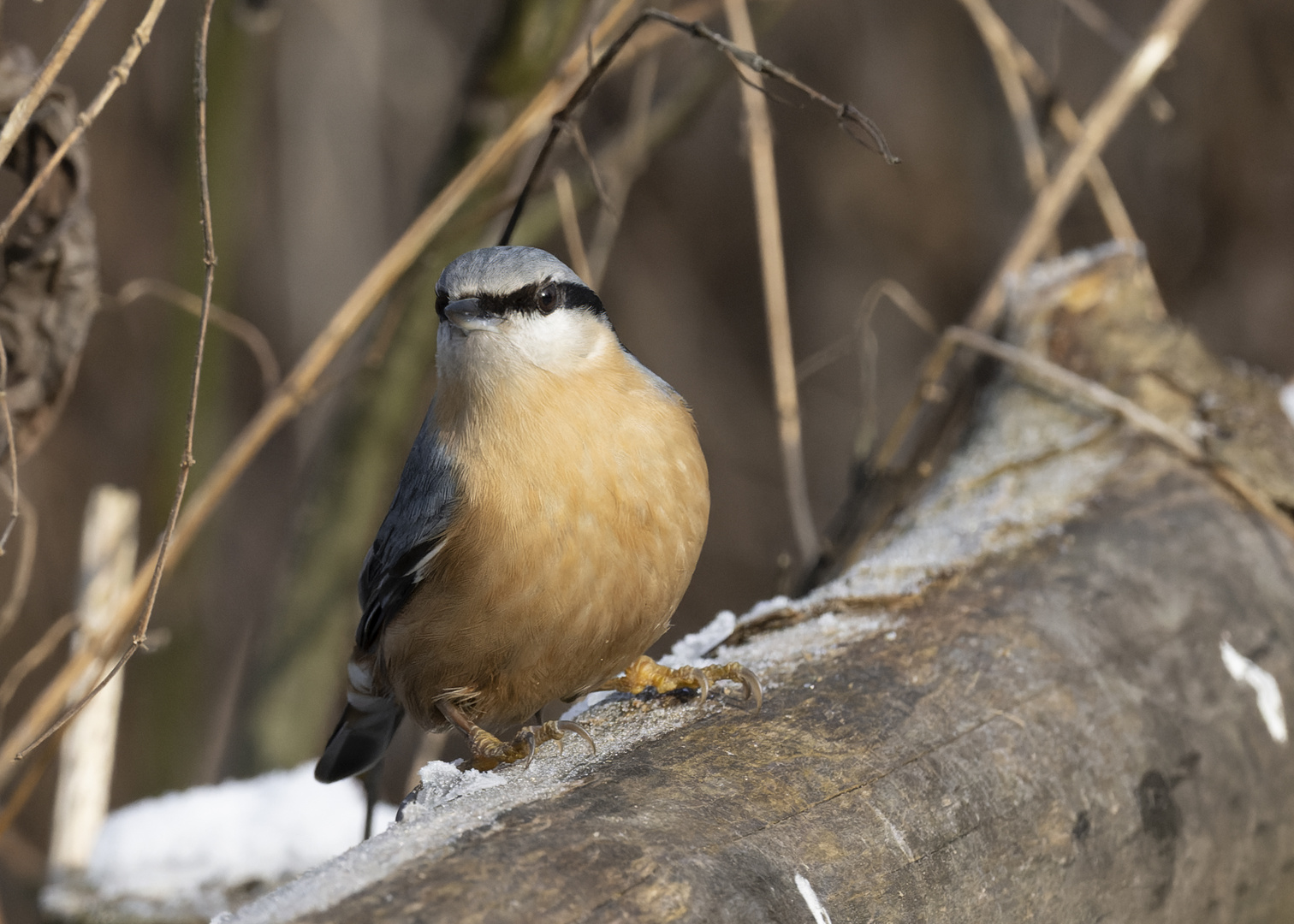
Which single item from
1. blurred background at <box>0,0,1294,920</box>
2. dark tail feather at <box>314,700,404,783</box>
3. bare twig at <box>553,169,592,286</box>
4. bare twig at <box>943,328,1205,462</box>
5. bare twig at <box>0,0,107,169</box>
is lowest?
dark tail feather at <box>314,700,404,783</box>

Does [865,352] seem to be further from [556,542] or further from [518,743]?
[518,743]

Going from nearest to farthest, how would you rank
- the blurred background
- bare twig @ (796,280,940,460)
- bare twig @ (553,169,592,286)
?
bare twig @ (553,169,592,286) < bare twig @ (796,280,940,460) < the blurred background

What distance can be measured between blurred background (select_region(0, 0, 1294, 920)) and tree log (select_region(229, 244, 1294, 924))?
2.82 metres

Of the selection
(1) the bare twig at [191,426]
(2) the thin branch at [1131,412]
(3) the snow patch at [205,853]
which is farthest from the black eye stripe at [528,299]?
A: (3) the snow patch at [205,853]

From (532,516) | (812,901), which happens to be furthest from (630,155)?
(812,901)

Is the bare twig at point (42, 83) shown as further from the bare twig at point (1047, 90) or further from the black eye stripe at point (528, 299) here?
the bare twig at point (1047, 90)

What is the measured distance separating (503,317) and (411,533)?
396mm

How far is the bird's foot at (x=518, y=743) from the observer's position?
167 cm

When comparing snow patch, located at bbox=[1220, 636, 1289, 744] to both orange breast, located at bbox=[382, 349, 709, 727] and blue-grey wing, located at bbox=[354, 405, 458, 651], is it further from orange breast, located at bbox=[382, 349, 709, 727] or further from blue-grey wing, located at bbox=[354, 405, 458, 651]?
blue-grey wing, located at bbox=[354, 405, 458, 651]

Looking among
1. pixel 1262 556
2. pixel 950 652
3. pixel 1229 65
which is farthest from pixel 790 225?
pixel 950 652

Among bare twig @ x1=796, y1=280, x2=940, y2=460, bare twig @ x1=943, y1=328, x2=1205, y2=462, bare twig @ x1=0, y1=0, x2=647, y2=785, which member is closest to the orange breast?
bare twig @ x1=0, y1=0, x2=647, y2=785

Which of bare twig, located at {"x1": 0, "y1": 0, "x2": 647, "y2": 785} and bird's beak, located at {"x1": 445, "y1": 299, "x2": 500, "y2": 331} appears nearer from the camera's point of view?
bird's beak, located at {"x1": 445, "y1": 299, "x2": 500, "y2": 331}

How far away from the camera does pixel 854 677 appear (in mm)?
1782

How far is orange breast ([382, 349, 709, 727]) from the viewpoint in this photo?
1.83 meters
